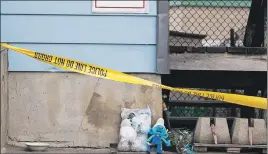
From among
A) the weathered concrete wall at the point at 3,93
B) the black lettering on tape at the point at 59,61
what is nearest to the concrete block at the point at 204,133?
the black lettering on tape at the point at 59,61

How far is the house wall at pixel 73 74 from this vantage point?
18.5 feet

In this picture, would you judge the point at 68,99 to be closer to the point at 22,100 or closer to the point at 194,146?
the point at 22,100

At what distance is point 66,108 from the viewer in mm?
5633

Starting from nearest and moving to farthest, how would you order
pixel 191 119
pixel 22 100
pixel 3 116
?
1. pixel 3 116
2. pixel 22 100
3. pixel 191 119

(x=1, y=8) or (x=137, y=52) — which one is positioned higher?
(x=1, y=8)

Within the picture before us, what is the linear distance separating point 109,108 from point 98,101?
5.6 inches

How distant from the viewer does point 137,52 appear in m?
5.66

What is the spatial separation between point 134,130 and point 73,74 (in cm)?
92

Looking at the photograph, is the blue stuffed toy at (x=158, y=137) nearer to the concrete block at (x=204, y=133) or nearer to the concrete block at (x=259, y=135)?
the concrete block at (x=204, y=133)

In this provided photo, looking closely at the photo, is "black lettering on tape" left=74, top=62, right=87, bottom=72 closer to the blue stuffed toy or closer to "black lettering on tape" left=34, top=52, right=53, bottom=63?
"black lettering on tape" left=34, top=52, right=53, bottom=63

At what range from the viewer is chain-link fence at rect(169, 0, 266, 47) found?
8.05 metres

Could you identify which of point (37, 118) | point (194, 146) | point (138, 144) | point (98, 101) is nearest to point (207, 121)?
point (194, 146)

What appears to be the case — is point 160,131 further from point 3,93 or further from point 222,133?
point 3,93

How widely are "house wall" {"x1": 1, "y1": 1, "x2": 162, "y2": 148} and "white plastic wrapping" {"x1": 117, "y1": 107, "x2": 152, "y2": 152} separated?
0.46 feet
